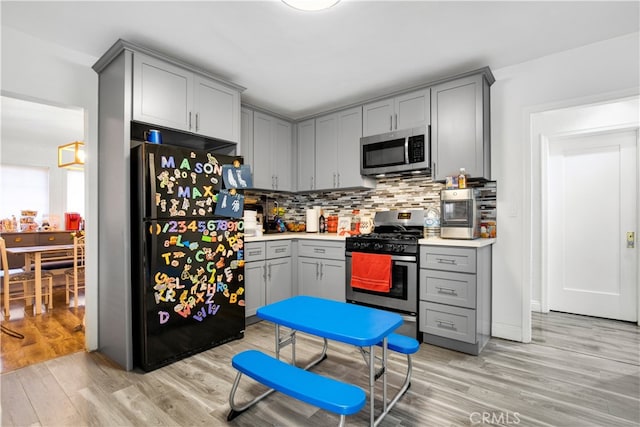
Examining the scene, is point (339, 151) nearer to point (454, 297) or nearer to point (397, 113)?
point (397, 113)

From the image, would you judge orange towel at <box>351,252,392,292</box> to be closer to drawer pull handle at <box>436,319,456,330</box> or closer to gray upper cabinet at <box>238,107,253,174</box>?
drawer pull handle at <box>436,319,456,330</box>

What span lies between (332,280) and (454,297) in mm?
1298

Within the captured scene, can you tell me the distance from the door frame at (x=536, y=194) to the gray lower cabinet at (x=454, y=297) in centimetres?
35

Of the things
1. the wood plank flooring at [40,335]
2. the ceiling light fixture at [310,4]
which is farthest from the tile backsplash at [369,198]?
the wood plank flooring at [40,335]

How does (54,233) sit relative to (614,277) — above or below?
above

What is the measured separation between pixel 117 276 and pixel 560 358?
363 centimetres

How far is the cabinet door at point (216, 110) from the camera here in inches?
114

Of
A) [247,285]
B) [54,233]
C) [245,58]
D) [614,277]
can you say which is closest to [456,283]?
[247,285]

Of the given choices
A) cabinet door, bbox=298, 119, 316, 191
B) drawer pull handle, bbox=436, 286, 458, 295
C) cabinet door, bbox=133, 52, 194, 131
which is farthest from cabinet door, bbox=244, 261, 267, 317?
drawer pull handle, bbox=436, 286, 458, 295

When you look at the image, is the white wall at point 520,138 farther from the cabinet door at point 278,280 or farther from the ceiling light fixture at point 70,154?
the ceiling light fixture at point 70,154

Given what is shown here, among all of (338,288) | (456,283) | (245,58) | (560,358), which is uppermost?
(245,58)

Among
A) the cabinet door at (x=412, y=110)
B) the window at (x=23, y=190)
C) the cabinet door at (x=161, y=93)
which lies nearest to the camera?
the cabinet door at (x=161, y=93)

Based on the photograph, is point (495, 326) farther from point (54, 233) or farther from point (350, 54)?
point (54, 233)

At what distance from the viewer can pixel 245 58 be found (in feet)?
9.20
